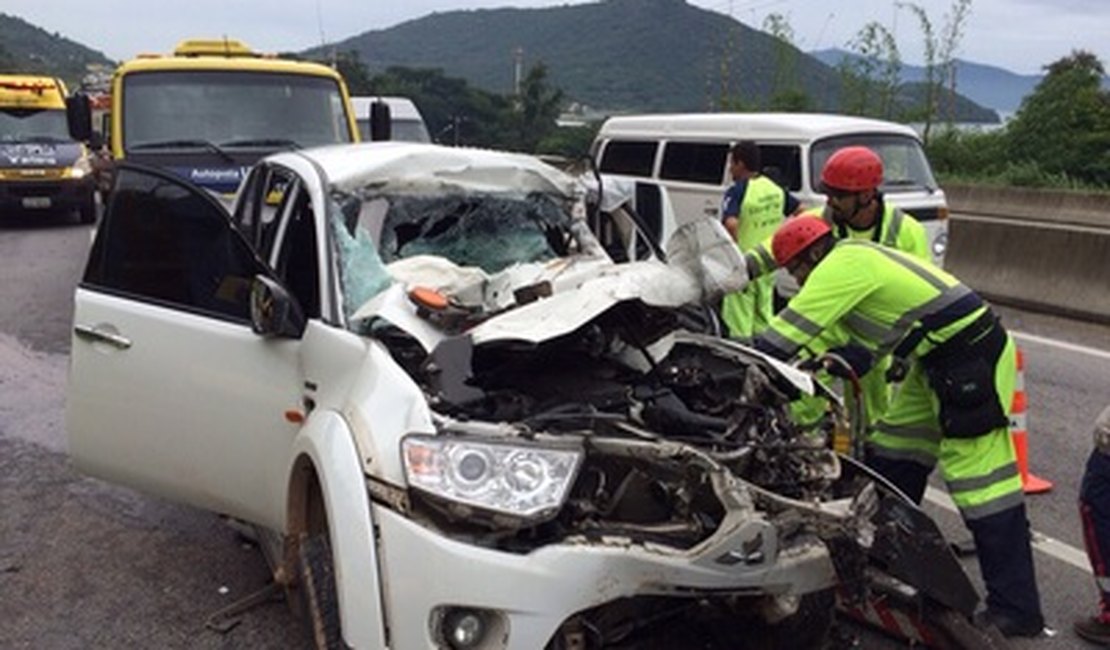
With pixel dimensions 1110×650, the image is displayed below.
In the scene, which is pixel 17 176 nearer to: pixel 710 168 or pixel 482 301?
pixel 710 168

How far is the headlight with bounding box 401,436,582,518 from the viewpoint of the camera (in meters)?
2.60

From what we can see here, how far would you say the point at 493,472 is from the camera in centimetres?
265

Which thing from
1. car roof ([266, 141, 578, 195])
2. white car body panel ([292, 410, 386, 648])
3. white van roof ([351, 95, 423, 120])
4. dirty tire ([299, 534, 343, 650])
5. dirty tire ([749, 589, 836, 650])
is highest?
car roof ([266, 141, 578, 195])

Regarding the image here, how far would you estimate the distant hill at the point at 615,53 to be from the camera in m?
20.8

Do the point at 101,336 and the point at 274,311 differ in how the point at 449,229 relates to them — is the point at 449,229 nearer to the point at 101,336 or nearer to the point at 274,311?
the point at 274,311

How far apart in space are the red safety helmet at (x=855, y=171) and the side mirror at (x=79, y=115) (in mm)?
7765

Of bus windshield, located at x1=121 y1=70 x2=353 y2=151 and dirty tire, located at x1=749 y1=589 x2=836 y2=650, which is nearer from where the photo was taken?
dirty tire, located at x1=749 y1=589 x2=836 y2=650

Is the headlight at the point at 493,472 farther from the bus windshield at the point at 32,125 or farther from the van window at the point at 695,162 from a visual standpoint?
the bus windshield at the point at 32,125

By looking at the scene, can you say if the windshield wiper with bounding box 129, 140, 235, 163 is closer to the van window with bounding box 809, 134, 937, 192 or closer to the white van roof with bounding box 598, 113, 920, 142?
the white van roof with bounding box 598, 113, 920, 142

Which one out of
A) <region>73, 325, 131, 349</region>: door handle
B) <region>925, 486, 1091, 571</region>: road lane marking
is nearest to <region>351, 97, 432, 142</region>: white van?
<region>73, 325, 131, 349</region>: door handle

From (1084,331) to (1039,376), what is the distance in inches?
85.8

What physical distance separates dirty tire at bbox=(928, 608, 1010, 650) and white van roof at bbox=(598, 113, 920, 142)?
662 cm

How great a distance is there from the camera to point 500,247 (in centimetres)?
439

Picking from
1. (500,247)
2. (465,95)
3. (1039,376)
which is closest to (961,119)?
(465,95)
